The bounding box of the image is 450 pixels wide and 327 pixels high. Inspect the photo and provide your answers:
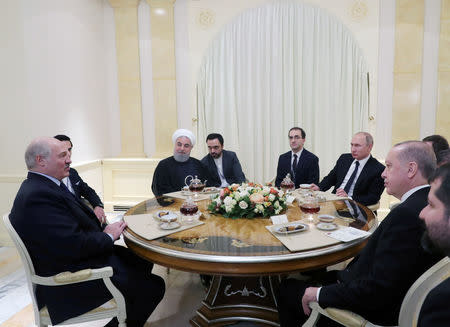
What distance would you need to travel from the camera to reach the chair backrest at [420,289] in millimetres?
1318

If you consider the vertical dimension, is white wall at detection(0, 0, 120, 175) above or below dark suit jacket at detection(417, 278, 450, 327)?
above

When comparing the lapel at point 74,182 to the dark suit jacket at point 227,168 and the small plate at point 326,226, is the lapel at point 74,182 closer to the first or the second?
the dark suit jacket at point 227,168

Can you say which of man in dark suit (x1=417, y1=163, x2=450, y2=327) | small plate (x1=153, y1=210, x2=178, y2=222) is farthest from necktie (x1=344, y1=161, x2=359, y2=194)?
man in dark suit (x1=417, y1=163, x2=450, y2=327)

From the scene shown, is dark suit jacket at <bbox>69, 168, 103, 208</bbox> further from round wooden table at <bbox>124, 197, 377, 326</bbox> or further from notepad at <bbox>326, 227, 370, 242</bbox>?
notepad at <bbox>326, 227, 370, 242</bbox>

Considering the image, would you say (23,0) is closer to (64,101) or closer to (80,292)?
(64,101)

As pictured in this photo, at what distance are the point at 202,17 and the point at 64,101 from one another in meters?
2.49

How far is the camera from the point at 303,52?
5211 millimetres

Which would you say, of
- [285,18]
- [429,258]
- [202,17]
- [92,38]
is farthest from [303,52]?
[429,258]

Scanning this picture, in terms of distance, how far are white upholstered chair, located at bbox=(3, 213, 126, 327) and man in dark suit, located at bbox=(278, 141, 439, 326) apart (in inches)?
39.5

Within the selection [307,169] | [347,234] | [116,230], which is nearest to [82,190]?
[116,230]

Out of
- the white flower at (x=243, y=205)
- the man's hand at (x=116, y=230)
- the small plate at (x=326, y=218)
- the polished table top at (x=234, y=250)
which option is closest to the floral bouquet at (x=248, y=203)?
the white flower at (x=243, y=205)

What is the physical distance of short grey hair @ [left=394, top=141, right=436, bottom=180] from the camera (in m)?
1.64

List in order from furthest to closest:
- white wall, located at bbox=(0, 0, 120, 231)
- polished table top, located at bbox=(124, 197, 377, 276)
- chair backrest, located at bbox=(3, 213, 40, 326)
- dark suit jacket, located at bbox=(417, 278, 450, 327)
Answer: white wall, located at bbox=(0, 0, 120, 231) < chair backrest, located at bbox=(3, 213, 40, 326) < polished table top, located at bbox=(124, 197, 377, 276) < dark suit jacket, located at bbox=(417, 278, 450, 327)

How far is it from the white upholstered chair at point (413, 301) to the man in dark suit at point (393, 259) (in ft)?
0.14
